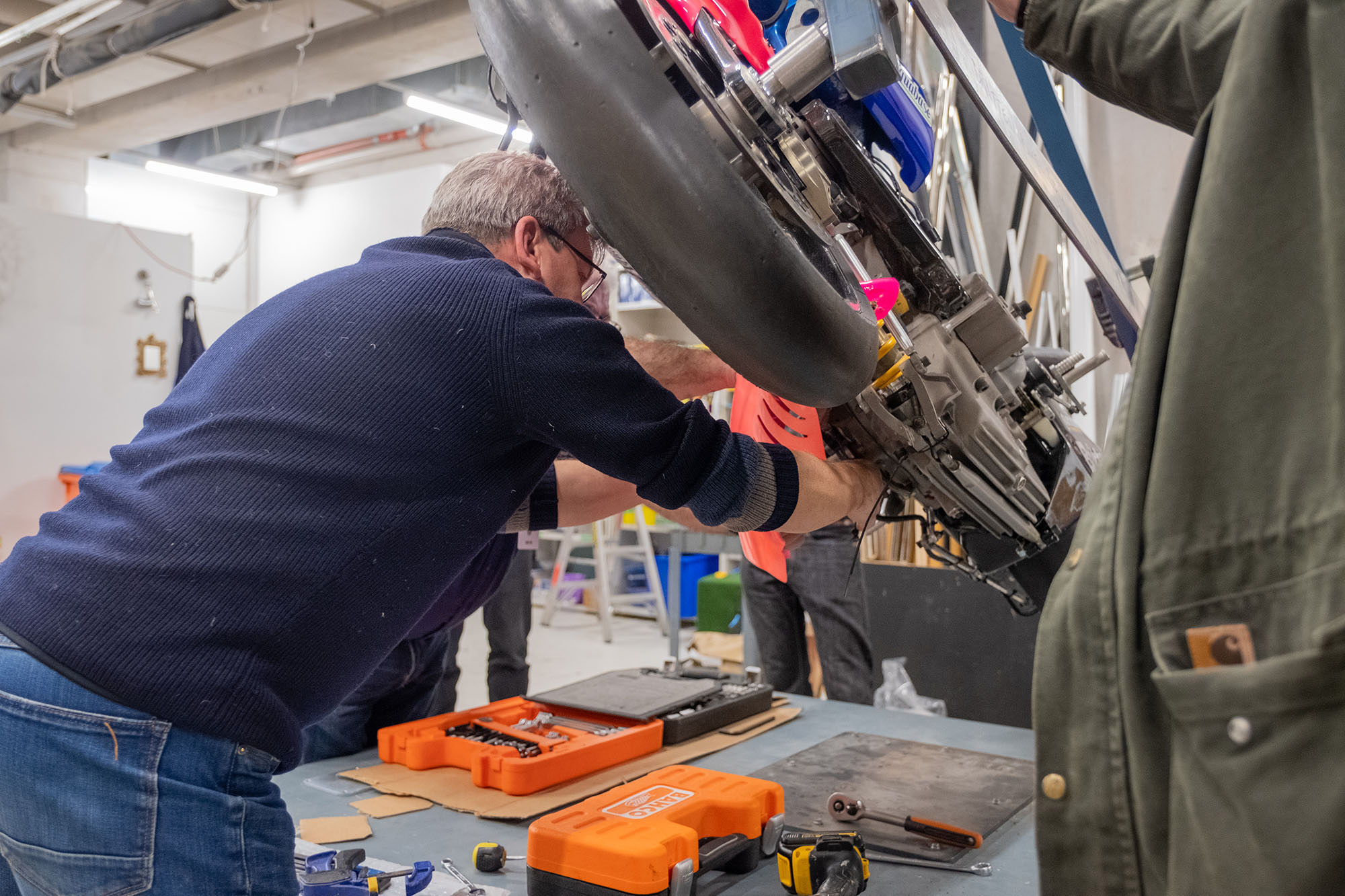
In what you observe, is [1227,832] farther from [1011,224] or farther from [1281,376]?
[1011,224]

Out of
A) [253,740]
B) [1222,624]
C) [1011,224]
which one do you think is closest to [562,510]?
[253,740]

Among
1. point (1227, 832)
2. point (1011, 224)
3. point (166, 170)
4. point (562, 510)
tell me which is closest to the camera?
point (1227, 832)

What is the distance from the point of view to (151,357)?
566cm

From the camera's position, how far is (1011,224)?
3807 mm

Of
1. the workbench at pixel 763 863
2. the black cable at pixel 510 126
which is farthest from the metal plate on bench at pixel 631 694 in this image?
the black cable at pixel 510 126

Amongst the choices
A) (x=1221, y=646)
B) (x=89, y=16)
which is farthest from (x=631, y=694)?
(x=89, y=16)

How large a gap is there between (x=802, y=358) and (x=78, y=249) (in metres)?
5.76

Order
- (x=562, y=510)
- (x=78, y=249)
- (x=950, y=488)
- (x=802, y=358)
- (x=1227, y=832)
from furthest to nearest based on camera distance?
(x=78, y=249) → (x=562, y=510) → (x=950, y=488) → (x=802, y=358) → (x=1227, y=832)

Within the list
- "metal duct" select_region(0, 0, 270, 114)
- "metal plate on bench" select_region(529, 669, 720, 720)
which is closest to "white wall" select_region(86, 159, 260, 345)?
"metal duct" select_region(0, 0, 270, 114)

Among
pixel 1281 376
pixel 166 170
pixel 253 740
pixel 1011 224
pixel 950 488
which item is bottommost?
pixel 253 740

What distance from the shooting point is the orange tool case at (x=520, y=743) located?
1392mm

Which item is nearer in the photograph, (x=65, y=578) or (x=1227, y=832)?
(x=1227, y=832)

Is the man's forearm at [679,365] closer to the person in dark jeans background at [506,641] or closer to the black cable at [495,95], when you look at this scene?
the black cable at [495,95]

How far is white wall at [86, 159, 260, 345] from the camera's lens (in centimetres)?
916
